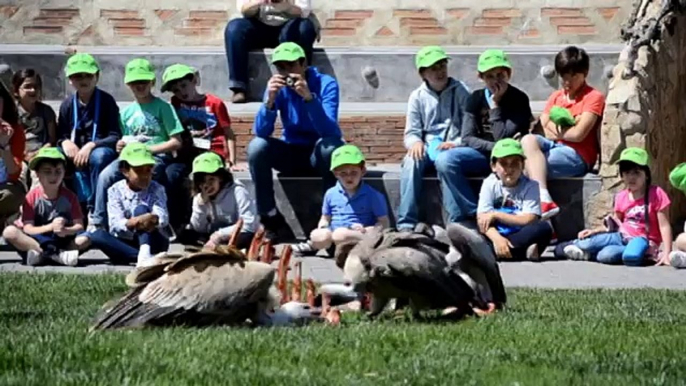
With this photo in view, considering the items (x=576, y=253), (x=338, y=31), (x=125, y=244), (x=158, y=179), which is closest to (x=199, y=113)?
(x=158, y=179)

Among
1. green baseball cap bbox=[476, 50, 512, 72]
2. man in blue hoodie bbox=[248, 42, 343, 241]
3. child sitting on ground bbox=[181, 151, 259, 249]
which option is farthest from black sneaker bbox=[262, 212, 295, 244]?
green baseball cap bbox=[476, 50, 512, 72]

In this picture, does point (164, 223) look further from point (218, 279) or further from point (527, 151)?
point (218, 279)

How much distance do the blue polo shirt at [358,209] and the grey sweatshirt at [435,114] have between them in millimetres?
908

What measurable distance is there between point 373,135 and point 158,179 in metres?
2.82

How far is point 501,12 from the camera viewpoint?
18281 millimetres

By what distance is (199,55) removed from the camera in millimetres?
16281

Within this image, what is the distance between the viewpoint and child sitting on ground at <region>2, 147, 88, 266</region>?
39.6ft

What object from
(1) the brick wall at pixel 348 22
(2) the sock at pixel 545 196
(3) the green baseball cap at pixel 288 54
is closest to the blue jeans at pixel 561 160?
(2) the sock at pixel 545 196

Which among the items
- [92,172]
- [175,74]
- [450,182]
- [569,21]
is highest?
[569,21]

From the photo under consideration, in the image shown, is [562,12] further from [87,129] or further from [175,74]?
[87,129]

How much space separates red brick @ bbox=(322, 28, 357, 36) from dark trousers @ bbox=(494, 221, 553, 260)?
635cm

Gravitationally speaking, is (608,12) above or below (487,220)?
above

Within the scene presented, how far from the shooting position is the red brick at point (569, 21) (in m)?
18.2

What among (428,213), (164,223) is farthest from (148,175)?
(428,213)
